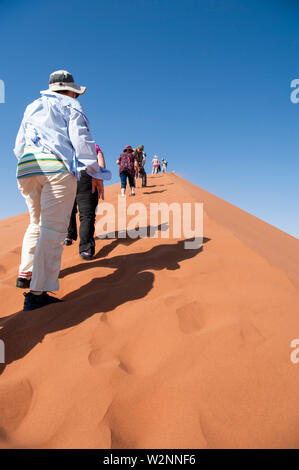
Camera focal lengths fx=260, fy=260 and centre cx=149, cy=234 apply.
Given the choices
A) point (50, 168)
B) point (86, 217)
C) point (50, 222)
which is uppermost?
point (50, 168)

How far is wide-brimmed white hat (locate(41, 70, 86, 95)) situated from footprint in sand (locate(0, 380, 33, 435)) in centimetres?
210

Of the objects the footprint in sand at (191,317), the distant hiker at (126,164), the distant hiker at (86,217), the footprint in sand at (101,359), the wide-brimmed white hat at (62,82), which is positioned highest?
the wide-brimmed white hat at (62,82)

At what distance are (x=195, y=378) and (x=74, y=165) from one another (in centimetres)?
161

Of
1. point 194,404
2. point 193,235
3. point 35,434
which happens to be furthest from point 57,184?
point 193,235

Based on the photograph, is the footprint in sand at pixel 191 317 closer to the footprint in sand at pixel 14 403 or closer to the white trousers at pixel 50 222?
the footprint in sand at pixel 14 403

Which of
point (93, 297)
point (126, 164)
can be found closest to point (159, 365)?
point (93, 297)

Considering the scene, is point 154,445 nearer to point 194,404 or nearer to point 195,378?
point 194,404

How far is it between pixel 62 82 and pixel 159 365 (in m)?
2.22

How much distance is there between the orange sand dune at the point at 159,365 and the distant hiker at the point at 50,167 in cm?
29

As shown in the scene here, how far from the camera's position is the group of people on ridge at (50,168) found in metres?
1.91

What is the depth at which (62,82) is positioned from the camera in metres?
2.14

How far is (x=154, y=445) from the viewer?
96 centimetres

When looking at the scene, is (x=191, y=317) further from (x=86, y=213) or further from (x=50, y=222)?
(x=86, y=213)

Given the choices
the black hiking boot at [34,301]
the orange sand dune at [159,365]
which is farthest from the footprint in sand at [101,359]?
the black hiking boot at [34,301]
